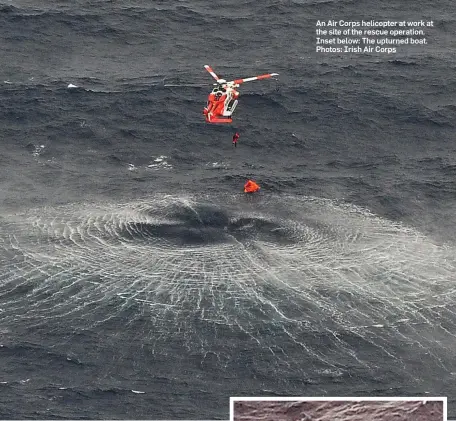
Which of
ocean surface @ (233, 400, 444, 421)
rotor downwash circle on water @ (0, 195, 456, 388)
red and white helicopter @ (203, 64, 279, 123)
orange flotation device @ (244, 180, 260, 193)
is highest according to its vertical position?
red and white helicopter @ (203, 64, 279, 123)

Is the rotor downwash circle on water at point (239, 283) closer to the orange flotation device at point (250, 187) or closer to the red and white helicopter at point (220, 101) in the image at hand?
the orange flotation device at point (250, 187)

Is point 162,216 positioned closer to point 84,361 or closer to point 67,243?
point 67,243

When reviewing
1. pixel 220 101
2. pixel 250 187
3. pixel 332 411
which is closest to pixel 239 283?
pixel 220 101

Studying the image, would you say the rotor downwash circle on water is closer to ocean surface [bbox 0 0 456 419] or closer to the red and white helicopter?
ocean surface [bbox 0 0 456 419]

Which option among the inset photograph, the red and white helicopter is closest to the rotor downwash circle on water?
the red and white helicopter

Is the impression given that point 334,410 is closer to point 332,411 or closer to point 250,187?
point 332,411

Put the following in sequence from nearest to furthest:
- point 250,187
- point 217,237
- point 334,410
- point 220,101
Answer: point 334,410, point 220,101, point 217,237, point 250,187
